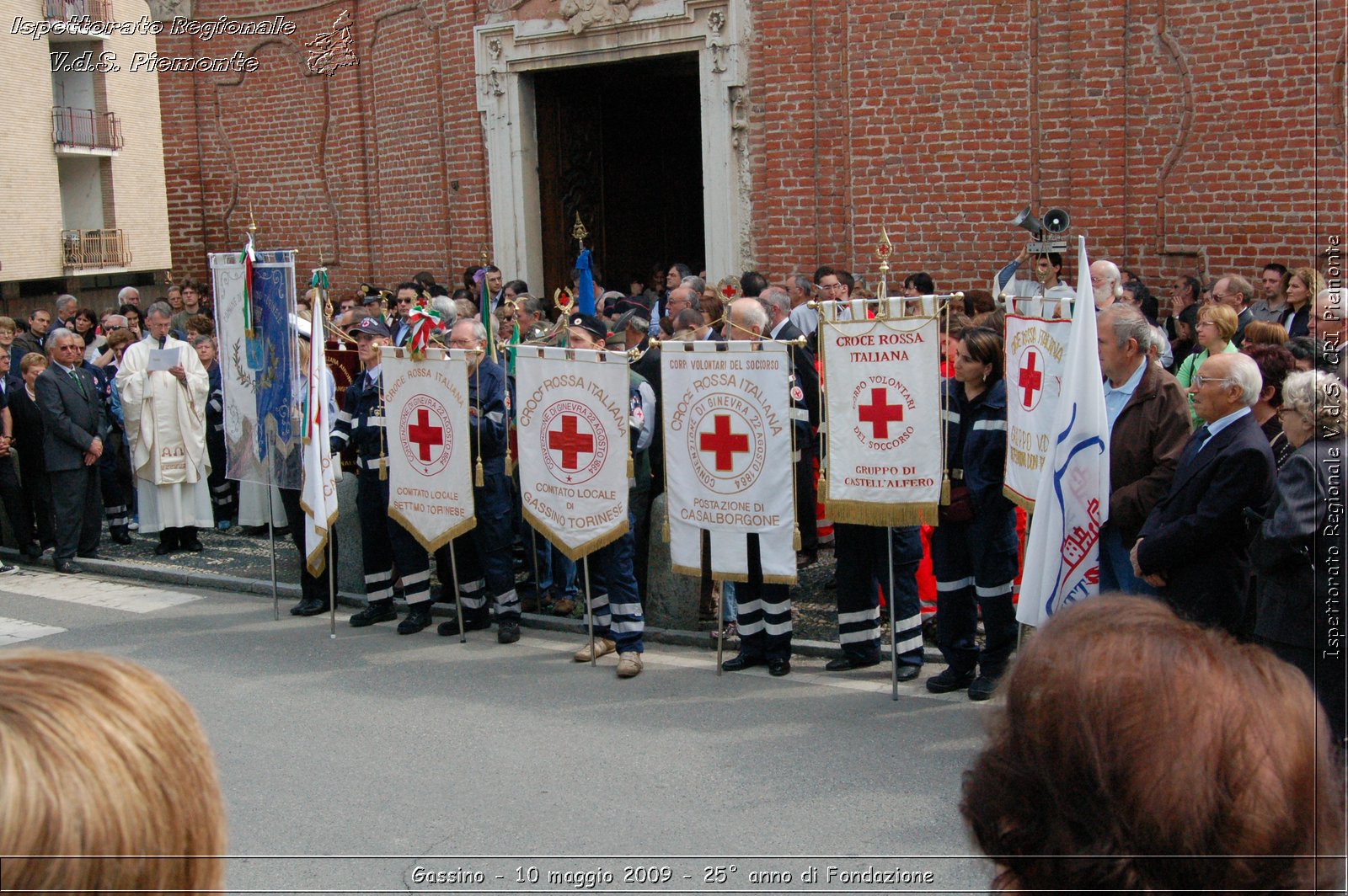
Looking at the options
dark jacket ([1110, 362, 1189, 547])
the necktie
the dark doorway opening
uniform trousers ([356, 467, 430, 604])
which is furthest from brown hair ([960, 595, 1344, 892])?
the dark doorway opening

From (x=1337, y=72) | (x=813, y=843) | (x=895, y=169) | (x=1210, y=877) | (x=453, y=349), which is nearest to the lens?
(x=1210, y=877)

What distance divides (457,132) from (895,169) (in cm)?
603

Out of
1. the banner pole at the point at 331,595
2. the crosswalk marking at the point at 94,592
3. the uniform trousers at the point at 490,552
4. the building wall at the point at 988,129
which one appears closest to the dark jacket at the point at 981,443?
the uniform trousers at the point at 490,552

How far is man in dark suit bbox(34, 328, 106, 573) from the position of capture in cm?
1151

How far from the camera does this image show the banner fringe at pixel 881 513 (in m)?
7.02

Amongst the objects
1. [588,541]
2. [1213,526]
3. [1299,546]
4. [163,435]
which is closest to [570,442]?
[588,541]

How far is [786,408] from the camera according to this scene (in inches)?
289

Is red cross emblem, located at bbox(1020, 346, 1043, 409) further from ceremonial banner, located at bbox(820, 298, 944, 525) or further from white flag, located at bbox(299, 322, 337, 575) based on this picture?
white flag, located at bbox(299, 322, 337, 575)

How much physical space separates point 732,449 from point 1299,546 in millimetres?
3265

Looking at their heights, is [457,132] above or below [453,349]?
above

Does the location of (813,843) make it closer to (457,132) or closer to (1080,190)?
(1080,190)

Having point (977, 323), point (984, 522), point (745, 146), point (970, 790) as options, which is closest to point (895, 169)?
point (745, 146)

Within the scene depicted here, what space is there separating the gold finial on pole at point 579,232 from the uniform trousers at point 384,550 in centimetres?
716

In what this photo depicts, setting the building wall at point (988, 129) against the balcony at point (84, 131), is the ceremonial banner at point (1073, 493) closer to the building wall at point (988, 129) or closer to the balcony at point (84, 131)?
the building wall at point (988, 129)
